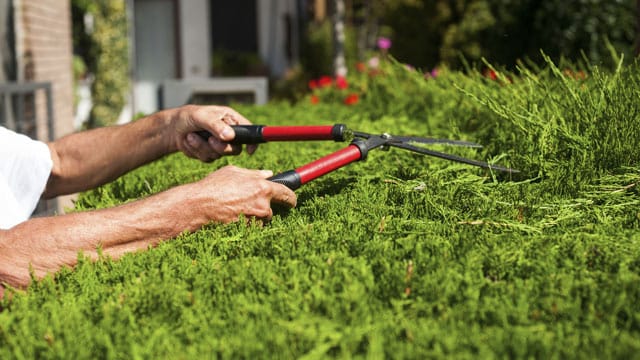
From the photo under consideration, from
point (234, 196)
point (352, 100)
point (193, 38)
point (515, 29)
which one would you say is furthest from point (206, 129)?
point (193, 38)

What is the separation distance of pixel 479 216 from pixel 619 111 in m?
0.75

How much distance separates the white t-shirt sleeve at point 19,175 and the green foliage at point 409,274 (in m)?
0.98

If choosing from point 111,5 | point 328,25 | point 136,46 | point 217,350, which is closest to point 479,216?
point 217,350

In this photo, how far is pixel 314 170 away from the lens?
228cm

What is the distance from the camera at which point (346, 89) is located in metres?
5.89

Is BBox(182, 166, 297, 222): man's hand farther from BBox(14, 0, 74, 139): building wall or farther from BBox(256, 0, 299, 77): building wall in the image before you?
BBox(256, 0, 299, 77): building wall

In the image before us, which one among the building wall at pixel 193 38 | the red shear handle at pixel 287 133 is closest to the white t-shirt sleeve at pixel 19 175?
the red shear handle at pixel 287 133

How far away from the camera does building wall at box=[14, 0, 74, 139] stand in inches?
318

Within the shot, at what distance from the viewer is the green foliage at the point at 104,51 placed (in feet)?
47.5

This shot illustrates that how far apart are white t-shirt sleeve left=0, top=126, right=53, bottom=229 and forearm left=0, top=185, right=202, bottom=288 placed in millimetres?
809

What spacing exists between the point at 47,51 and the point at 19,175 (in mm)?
6913

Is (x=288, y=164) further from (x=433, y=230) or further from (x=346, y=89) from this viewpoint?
(x=346, y=89)

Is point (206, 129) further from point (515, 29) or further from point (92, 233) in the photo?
point (515, 29)

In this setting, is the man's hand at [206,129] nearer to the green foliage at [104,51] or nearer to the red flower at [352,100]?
the red flower at [352,100]
